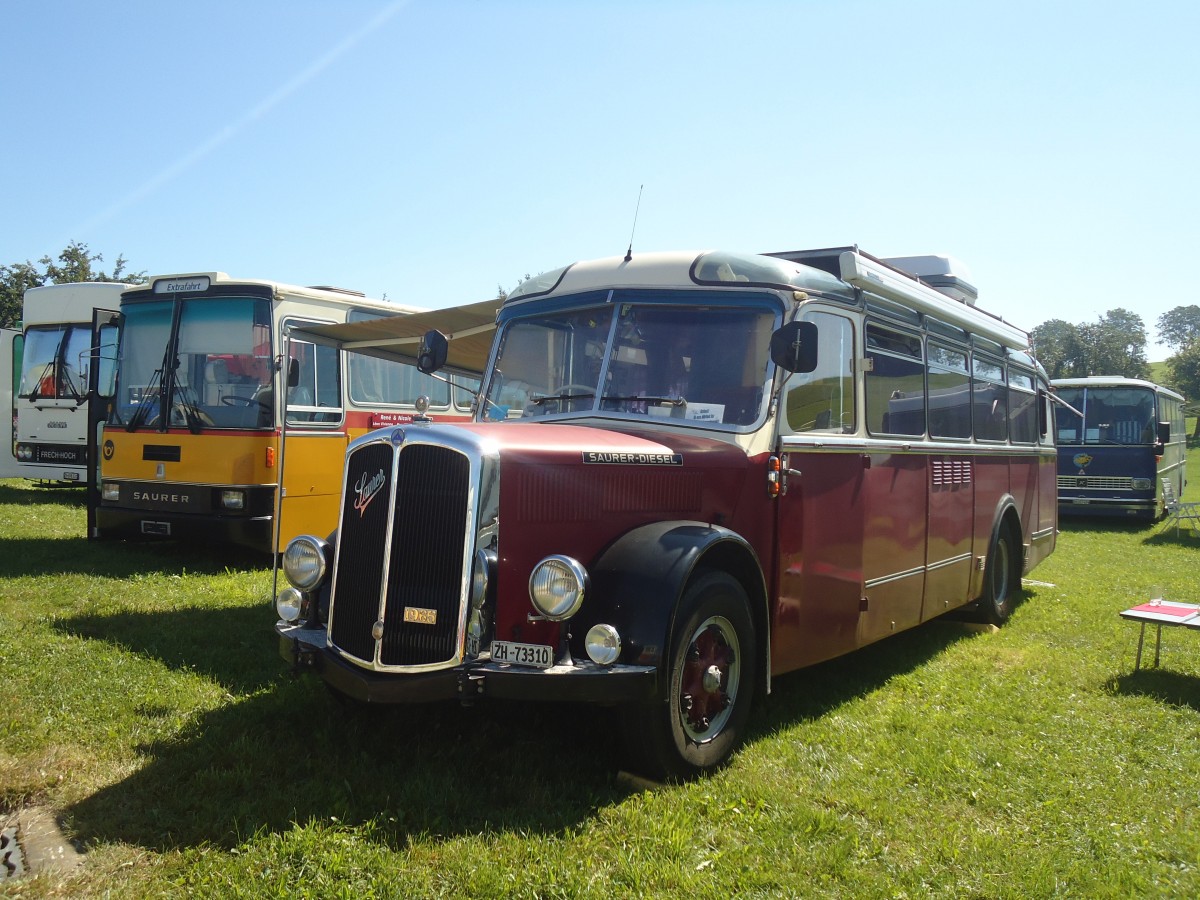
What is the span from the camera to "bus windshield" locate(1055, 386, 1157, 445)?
19.1 meters

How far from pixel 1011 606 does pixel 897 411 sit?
12.4 feet

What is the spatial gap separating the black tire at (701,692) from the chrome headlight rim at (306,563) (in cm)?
168

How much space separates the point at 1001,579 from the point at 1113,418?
12378mm

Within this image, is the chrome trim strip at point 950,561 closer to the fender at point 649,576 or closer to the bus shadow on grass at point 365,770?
the bus shadow on grass at point 365,770

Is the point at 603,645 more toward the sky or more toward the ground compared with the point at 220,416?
more toward the ground

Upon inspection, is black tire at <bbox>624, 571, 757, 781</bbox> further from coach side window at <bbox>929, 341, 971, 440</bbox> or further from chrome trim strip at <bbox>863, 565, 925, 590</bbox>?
coach side window at <bbox>929, 341, 971, 440</bbox>

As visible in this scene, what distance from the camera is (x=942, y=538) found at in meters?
7.32

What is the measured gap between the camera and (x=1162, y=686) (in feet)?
21.6

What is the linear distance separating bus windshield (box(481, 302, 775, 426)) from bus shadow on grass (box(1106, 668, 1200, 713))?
353 centimetres

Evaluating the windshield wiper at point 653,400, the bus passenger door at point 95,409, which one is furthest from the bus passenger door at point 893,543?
the bus passenger door at point 95,409

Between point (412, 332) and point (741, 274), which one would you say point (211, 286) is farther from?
point (741, 274)

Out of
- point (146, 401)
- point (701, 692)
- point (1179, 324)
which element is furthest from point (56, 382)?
point (1179, 324)

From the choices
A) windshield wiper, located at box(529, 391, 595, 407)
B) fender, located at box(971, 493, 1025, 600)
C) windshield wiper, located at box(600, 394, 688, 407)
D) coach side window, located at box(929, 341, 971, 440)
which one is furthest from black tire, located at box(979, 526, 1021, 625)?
windshield wiper, located at box(529, 391, 595, 407)

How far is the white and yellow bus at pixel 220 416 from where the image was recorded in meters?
9.68
